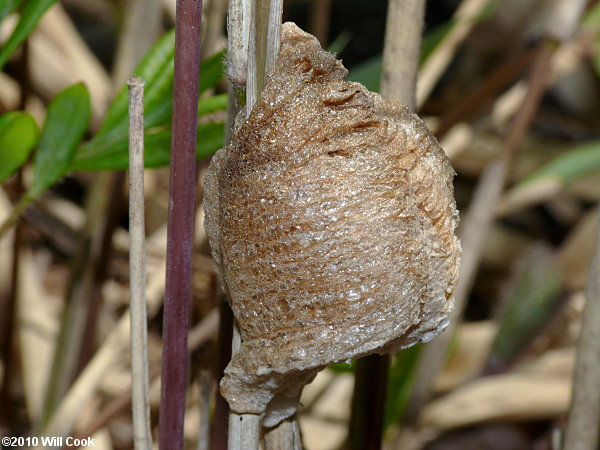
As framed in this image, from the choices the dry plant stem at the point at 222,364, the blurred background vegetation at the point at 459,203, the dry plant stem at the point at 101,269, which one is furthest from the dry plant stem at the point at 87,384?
the dry plant stem at the point at 222,364

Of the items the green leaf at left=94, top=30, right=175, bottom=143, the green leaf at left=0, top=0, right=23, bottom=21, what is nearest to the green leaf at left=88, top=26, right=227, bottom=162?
the green leaf at left=94, top=30, right=175, bottom=143

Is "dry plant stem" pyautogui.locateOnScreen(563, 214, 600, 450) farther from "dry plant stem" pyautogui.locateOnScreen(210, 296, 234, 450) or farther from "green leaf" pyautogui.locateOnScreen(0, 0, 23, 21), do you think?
"green leaf" pyautogui.locateOnScreen(0, 0, 23, 21)

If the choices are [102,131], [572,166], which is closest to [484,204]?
[572,166]

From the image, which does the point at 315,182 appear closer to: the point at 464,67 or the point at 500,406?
the point at 500,406

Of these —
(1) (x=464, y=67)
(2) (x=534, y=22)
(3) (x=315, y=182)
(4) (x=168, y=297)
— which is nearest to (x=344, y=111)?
(3) (x=315, y=182)

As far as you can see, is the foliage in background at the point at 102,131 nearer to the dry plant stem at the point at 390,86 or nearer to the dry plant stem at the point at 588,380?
the dry plant stem at the point at 390,86

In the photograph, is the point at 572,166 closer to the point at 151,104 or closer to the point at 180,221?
the point at 151,104
